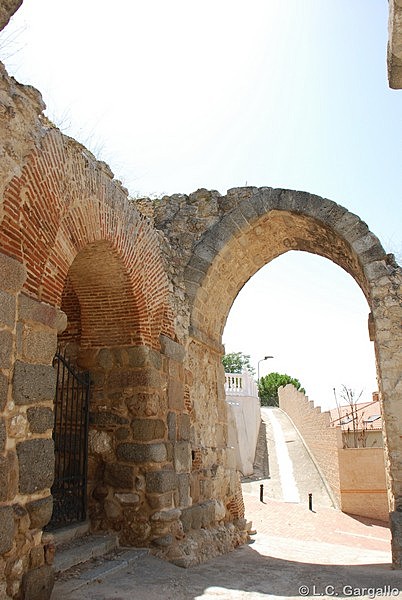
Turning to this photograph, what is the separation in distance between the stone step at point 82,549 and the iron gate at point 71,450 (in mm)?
309

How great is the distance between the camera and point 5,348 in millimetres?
3248

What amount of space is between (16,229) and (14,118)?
76cm

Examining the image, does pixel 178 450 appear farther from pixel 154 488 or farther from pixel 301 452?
pixel 301 452

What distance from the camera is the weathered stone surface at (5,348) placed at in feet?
10.5

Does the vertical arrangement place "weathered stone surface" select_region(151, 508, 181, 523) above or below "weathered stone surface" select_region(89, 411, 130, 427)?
below

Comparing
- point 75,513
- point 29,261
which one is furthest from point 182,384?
point 29,261

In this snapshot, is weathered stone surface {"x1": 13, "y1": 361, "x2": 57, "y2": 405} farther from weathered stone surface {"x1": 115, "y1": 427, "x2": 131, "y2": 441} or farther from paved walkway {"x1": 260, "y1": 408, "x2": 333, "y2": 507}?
paved walkway {"x1": 260, "y1": 408, "x2": 333, "y2": 507}

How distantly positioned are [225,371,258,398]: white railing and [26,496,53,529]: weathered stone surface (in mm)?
15142

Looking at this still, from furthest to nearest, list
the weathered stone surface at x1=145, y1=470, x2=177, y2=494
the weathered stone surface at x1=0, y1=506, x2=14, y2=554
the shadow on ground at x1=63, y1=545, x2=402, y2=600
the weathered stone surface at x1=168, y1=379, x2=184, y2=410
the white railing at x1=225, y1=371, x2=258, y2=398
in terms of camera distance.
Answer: the white railing at x1=225, y1=371, x2=258, y2=398
the weathered stone surface at x1=168, y1=379, x2=184, y2=410
the weathered stone surface at x1=145, y1=470, x2=177, y2=494
the shadow on ground at x1=63, y1=545, x2=402, y2=600
the weathered stone surface at x1=0, y1=506, x2=14, y2=554

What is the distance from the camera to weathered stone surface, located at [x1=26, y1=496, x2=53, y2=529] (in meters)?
3.36

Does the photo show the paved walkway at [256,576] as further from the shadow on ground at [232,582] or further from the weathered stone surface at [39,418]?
the weathered stone surface at [39,418]

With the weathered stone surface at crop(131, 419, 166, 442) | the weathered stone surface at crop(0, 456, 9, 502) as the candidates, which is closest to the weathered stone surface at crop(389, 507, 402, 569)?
the weathered stone surface at crop(131, 419, 166, 442)

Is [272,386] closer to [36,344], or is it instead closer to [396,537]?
[396,537]

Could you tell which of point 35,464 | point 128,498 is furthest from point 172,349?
point 35,464
